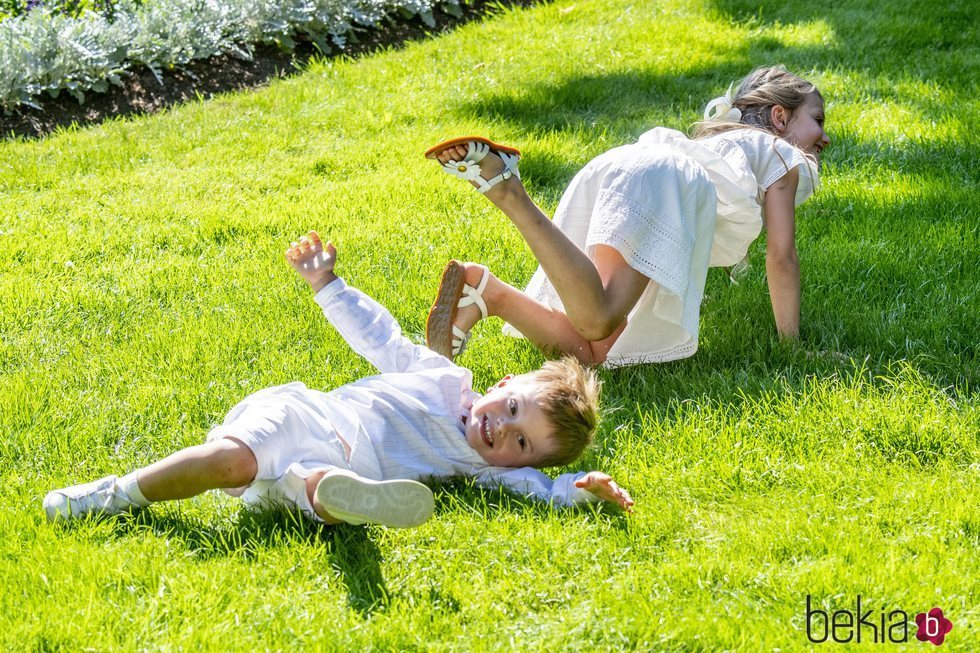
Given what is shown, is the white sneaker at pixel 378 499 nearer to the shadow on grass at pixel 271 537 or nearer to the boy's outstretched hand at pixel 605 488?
the shadow on grass at pixel 271 537

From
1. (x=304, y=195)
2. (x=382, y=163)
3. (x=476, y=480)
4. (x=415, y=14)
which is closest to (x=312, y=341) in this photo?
(x=476, y=480)

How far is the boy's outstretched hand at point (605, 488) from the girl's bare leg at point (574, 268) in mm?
703

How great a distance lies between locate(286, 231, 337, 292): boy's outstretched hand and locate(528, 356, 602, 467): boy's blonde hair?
28.6 inches

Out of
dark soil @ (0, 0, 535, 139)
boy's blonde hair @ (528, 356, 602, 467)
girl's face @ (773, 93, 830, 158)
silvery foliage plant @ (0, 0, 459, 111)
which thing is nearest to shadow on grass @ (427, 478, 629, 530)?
boy's blonde hair @ (528, 356, 602, 467)

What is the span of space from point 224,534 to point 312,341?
128 cm

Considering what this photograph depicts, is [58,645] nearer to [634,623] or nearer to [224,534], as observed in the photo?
[224,534]

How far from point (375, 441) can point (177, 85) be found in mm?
4738

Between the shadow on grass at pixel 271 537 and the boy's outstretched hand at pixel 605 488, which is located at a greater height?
the shadow on grass at pixel 271 537

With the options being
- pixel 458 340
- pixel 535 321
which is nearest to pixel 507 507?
pixel 458 340

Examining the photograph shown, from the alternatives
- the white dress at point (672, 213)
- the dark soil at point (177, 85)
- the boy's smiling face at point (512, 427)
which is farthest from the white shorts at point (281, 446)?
the dark soil at point (177, 85)

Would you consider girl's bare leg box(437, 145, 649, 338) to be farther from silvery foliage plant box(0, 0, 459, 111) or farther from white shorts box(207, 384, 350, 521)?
silvery foliage plant box(0, 0, 459, 111)

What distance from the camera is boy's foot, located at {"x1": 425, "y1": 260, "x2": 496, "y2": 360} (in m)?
3.59

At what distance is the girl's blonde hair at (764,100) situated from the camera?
13.4 feet

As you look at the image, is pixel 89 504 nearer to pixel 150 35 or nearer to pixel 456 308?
pixel 456 308
